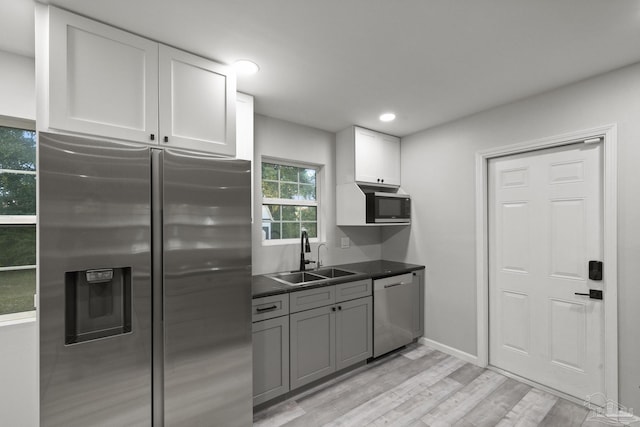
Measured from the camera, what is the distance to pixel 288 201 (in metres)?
3.18

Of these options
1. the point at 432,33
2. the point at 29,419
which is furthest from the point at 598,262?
the point at 29,419

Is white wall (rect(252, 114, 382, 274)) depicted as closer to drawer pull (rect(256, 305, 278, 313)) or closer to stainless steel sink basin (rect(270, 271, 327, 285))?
stainless steel sink basin (rect(270, 271, 327, 285))

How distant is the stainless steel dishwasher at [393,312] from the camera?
291cm

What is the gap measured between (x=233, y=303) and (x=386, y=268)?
6.32ft

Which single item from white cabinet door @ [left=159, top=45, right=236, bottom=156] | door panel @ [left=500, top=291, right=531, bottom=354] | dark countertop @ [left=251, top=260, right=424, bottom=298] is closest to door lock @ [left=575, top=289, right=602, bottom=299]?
door panel @ [left=500, top=291, right=531, bottom=354]

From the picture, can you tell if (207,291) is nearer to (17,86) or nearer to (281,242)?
(281,242)

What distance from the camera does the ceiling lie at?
147 cm

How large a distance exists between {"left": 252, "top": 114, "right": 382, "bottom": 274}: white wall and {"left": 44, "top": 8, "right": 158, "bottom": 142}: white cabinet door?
127 cm

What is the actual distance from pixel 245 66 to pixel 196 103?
461mm

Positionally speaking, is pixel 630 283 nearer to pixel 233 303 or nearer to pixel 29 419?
pixel 233 303

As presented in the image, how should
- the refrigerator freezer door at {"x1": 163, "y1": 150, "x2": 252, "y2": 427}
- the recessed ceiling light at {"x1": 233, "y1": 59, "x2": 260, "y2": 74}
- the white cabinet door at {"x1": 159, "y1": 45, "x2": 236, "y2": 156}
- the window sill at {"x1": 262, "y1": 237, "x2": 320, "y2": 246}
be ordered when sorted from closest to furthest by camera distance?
1. the refrigerator freezer door at {"x1": 163, "y1": 150, "x2": 252, "y2": 427}
2. the white cabinet door at {"x1": 159, "y1": 45, "x2": 236, "y2": 156}
3. the recessed ceiling light at {"x1": 233, "y1": 59, "x2": 260, "y2": 74}
4. the window sill at {"x1": 262, "y1": 237, "x2": 320, "y2": 246}

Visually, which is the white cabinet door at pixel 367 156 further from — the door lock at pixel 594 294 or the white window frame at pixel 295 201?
the door lock at pixel 594 294

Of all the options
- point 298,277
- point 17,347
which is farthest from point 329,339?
point 17,347

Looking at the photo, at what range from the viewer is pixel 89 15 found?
1495 millimetres
